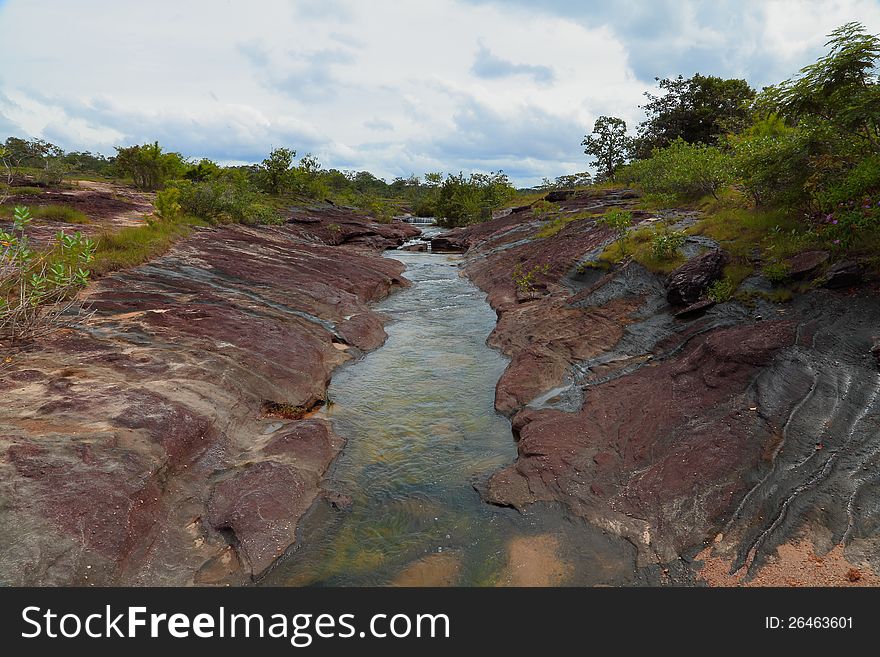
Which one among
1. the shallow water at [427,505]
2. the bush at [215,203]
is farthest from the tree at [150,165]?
the shallow water at [427,505]

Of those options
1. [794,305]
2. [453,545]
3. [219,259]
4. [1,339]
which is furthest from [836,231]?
[219,259]

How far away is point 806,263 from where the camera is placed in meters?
12.0

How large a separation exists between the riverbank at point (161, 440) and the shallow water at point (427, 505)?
1.92ft

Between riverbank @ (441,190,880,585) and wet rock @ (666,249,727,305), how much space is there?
0.14m

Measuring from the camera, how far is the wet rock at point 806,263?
11.7 metres

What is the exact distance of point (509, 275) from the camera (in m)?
25.3

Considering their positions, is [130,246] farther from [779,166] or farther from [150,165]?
[150,165]

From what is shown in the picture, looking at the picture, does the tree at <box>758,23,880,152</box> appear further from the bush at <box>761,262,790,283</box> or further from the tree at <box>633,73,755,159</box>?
the tree at <box>633,73,755,159</box>

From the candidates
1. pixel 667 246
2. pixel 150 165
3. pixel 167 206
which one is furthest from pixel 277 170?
pixel 667 246

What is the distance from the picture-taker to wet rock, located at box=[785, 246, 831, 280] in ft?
38.4

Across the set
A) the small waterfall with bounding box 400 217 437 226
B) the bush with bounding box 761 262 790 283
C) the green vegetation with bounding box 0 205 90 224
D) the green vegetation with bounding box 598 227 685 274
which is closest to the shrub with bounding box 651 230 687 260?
the green vegetation with bounding box 598 227 685 274

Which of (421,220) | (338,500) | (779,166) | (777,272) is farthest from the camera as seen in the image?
(421,220)

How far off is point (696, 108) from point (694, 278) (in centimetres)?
4435

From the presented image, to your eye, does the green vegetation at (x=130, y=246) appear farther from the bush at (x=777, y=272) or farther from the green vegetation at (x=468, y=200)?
the green vegetation at (x=468, y=200)
